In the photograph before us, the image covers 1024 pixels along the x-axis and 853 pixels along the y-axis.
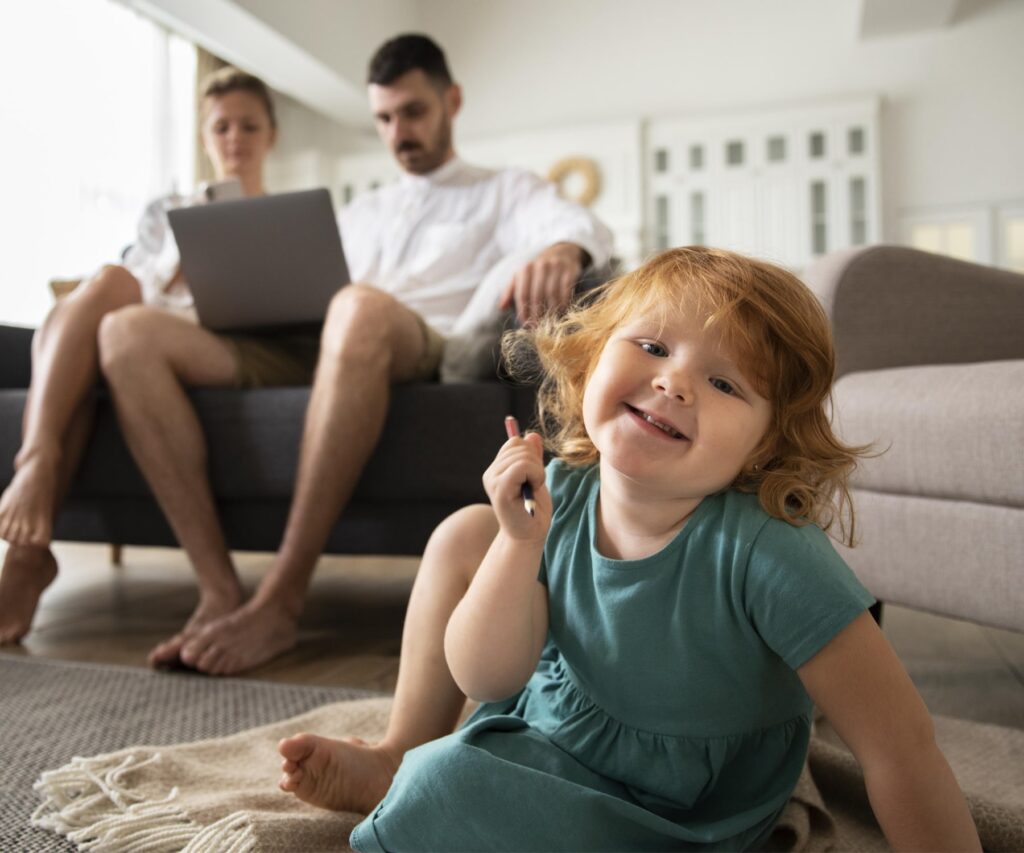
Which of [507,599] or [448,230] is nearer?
[507,599]

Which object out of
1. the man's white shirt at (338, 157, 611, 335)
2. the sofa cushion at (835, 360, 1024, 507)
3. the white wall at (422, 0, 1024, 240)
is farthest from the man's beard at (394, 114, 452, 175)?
the white wall at (422, 0, 1024, 240)

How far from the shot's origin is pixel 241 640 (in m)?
1.18

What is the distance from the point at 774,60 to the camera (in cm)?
506

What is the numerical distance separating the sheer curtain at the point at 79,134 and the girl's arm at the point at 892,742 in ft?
12.3

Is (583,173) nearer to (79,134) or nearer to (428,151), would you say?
(79,134)

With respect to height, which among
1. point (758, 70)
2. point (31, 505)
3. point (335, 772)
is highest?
Answer: point (758, 70)

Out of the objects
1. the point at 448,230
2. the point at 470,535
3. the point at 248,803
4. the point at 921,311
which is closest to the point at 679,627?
the point at 470,535

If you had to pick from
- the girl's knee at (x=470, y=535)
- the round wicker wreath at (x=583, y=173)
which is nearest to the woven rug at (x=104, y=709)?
the girl's knee at (x=470, y=535)

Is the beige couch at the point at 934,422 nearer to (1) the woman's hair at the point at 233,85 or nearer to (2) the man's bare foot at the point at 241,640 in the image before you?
(2) the man's bare foot at the point at 241,640

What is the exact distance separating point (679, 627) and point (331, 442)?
2.51 feet

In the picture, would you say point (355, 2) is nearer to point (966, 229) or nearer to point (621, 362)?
point (966, 229)

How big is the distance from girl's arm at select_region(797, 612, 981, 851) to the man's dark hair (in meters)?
1.53

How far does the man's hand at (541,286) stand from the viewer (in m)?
1.25

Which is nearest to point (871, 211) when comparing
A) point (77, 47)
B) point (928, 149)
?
point (928, 149)
